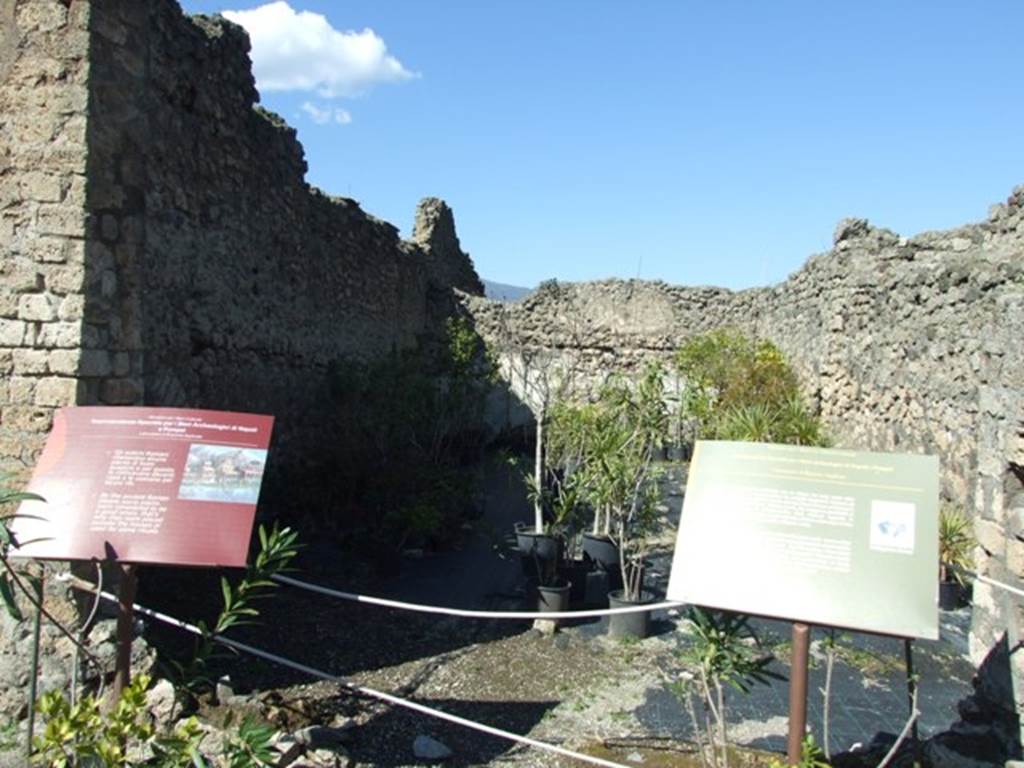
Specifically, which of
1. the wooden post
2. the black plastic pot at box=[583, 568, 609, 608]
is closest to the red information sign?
the wooden post

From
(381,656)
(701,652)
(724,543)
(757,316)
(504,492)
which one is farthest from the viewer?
(757,316)

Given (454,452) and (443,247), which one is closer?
(454,452)

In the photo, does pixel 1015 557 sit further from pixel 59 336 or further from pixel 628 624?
pixel 59 336

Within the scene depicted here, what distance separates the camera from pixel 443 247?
1775 centimetres

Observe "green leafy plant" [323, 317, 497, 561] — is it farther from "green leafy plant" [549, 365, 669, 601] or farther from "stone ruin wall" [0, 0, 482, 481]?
"green leafy plant" [549, 365, 669, 601]

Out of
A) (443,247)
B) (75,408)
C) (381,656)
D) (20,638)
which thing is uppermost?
(443,247)

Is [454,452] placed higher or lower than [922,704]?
higher

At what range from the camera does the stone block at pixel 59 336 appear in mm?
4262

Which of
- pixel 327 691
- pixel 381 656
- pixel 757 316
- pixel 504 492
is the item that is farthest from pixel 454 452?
pixel 757 316

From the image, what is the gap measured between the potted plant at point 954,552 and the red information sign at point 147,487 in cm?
578

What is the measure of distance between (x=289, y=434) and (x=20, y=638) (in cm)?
526

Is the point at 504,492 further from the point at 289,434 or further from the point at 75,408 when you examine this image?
the point at 75,408

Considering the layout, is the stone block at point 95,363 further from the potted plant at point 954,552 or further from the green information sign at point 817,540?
the potted plant at point 954,552

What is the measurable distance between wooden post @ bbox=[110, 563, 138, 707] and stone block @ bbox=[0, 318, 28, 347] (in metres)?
1.65
